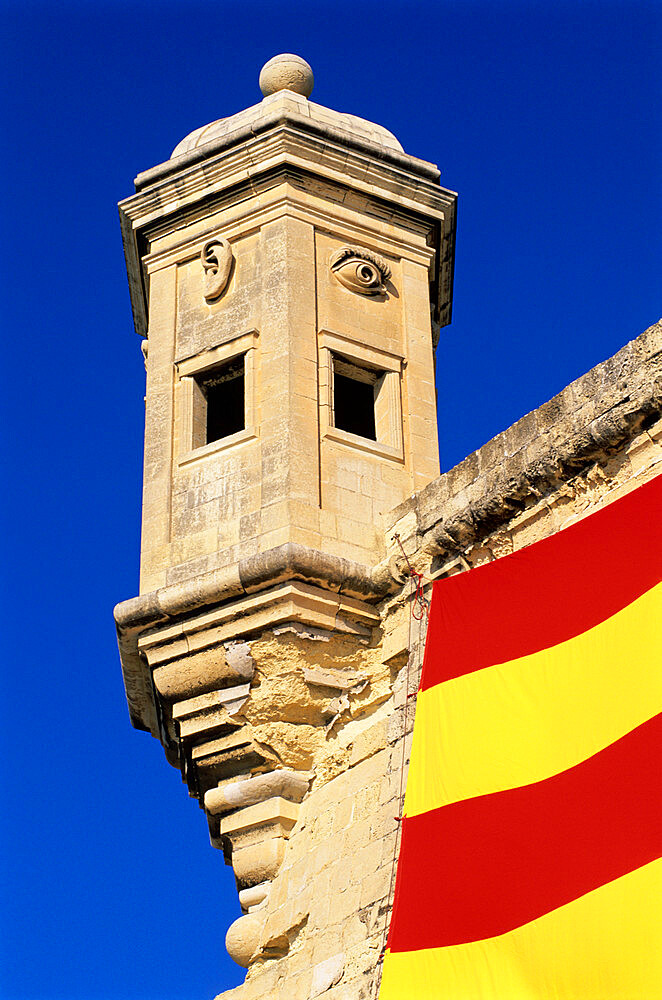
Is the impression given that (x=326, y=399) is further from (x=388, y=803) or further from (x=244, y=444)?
(x=388, y=803)

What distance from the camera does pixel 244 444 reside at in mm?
9086

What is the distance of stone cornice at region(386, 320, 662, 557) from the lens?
6.97 m

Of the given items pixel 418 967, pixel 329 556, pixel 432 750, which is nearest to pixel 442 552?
pixel 329 556

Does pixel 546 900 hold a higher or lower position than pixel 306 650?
lower

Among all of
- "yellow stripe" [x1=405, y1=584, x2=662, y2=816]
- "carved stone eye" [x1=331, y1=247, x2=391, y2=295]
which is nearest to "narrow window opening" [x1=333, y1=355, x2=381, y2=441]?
"carved stone eye" [x1=331, y1=247, x2=391, y2=295]

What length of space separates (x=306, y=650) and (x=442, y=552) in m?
0.91

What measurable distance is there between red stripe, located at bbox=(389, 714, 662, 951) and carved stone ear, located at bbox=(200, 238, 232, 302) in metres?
4.03

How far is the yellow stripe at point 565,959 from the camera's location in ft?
18.6

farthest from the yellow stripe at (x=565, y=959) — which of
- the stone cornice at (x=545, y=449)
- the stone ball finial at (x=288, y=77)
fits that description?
the stone ball finial at (x=288, y=77)

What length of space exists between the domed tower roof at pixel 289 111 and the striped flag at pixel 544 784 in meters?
4.00

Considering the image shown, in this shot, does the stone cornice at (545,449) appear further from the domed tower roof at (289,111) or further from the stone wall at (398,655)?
the domed tower roof at (289,111)

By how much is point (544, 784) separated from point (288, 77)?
233 inches

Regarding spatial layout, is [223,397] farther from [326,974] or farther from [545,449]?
[326,974]

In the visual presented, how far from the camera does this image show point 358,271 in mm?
9766
